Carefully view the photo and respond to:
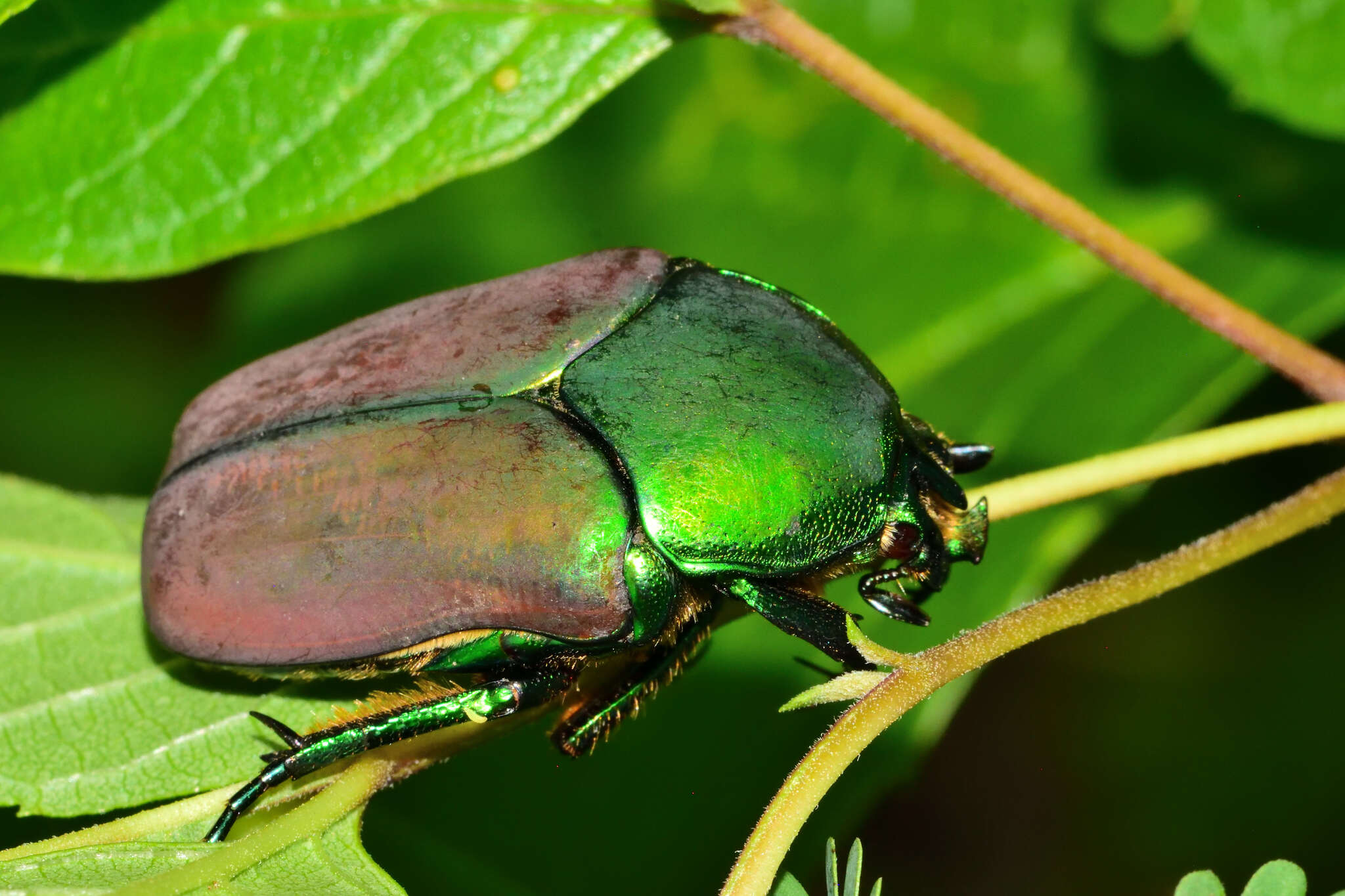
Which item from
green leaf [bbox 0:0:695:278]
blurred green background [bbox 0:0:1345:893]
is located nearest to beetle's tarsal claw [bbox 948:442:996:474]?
blurred green background [bbox 0:0:1345:893]

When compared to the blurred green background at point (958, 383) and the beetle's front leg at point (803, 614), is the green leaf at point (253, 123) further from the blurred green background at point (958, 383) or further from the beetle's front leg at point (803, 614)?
the blurred green background at point (958, 383)

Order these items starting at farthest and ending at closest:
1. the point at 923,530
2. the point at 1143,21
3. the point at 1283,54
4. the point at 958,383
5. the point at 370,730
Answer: the point at 958,383 → the point at 1143,21 → the point at 1283,54 → the point at 923,530 → the point at 370,730

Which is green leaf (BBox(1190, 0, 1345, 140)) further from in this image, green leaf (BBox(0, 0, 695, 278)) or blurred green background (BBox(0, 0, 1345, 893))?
green leaf (BBox(0, 0, 695, 278))

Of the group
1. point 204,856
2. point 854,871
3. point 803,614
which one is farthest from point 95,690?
point 854,871

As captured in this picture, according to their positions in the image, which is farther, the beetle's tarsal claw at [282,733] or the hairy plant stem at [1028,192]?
→ the hairy plant stem at [1028,192]

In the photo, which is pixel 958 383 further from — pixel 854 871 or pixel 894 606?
pixel 854 871

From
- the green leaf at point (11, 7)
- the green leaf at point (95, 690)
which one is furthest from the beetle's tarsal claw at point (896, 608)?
the green leaf at point (11, 7)
